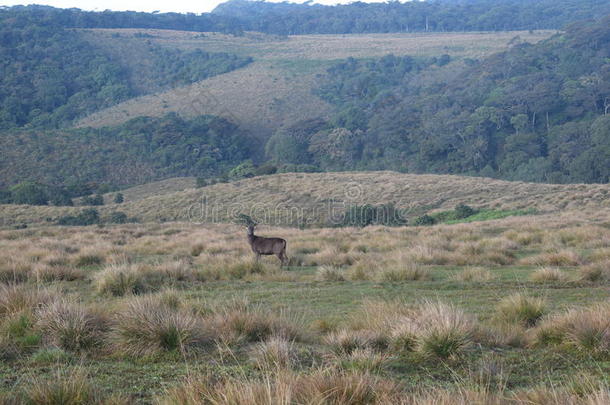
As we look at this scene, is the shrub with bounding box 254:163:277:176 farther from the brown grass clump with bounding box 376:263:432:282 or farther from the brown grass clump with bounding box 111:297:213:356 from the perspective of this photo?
the brown grass clump with bounding box 111:297:213:356

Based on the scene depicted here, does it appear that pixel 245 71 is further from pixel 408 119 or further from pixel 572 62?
pixel 572 62

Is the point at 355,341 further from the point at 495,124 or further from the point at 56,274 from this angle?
the point at 495,124

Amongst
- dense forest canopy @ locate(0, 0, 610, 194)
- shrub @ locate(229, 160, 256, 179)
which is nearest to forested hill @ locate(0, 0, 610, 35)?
dense forest canopy @ locate(0, 0, 610, 194)

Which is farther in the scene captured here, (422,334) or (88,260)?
(88,260)

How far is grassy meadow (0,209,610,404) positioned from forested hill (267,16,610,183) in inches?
2142

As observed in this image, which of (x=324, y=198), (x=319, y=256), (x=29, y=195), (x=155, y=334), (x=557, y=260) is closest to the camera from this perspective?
(x=155, y=334)

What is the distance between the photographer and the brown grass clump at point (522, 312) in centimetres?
768

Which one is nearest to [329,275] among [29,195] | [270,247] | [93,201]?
[270,247]

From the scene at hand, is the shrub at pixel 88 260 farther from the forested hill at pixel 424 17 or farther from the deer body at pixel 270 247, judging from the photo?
the forested hill at pixel 424 17

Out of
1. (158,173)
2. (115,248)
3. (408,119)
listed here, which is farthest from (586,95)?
(115,248)

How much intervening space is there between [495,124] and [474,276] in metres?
71.0

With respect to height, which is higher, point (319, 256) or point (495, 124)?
point (319, 256)

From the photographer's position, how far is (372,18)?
160 meters

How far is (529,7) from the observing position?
153 metres
